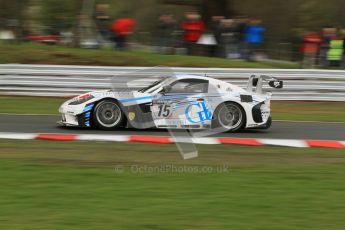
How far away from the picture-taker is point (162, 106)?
34.5 ft

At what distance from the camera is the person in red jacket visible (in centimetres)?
1844

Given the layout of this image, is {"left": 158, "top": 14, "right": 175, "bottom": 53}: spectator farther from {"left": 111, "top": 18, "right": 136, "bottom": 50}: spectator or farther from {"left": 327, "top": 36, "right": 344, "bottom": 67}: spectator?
{"left": 327, "top": 36, "right": 344, "bottom": 67}: spectator

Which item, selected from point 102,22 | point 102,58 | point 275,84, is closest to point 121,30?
point 102,22

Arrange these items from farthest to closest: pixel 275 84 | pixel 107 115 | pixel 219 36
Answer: pixel 219 36
pixel 275 84
pixel 107 115

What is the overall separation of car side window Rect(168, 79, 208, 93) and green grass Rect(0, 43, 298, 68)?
7.14m

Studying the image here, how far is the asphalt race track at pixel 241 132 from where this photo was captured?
10711 mm

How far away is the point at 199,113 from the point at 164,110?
2.13ft

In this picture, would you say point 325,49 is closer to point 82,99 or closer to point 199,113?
point 199,113

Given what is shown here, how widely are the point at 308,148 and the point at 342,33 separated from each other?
9626mm

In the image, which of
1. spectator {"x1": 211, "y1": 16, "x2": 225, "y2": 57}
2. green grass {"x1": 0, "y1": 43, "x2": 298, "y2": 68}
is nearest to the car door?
green grass {"x1": 0, "y1": 43, "x2": 298, "y2": 68}

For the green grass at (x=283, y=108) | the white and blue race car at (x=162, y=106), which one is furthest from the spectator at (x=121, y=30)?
the white and blue race car at (x=162, y=106)

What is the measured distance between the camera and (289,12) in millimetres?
23719

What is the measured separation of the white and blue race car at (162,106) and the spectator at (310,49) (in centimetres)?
810

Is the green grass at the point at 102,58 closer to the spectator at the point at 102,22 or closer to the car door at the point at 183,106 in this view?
the spectator at the point at 102,22
